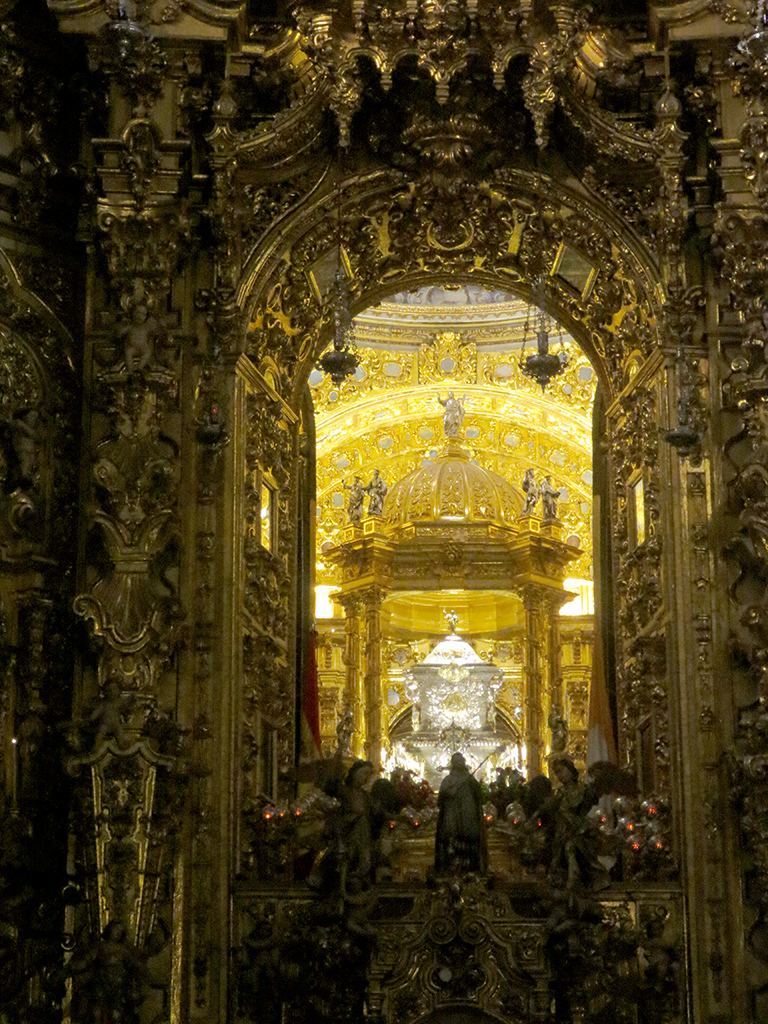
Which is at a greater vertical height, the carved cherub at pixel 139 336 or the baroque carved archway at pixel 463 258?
the baroque carved archway at pixel 463 258

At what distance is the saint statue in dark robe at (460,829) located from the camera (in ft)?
40.5

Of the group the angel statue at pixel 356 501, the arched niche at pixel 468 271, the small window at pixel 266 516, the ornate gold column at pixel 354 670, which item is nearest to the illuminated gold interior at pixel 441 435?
the angel statue at pixel 356 501

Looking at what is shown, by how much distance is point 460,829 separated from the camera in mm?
12383

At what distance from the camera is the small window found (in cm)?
1412

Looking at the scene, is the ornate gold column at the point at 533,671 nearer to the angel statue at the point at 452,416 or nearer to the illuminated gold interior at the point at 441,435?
the illuminated gold interior at the point at 441,435

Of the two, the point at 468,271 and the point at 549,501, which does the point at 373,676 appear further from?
the point at 468,271

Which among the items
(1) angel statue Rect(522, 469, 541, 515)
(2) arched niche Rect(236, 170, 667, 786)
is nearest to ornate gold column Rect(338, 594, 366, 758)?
(1) angel statue Rect(522, 469, 541, 515)

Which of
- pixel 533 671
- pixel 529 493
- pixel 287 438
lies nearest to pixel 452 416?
pixel 529 493

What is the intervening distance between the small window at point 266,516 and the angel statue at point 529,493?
6.05 m

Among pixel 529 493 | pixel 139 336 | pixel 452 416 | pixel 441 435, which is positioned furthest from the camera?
pixel 441 435

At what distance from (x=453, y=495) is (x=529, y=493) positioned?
32.6 inches

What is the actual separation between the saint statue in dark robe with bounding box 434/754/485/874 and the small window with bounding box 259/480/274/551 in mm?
2598

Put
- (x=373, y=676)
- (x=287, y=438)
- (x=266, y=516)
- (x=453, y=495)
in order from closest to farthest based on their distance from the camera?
(x=266, y=516)
(x=287, y=438)
(x=373, y=676)
(x=453, y=495)

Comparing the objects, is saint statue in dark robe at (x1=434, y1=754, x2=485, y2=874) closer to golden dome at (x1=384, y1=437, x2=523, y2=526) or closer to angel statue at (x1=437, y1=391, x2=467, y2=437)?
golden dome at (x1=384, y1=437, x2=523, y2=526)
